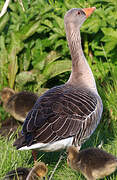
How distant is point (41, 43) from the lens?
28.3 ft

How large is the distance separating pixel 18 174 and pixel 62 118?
938 millimetres

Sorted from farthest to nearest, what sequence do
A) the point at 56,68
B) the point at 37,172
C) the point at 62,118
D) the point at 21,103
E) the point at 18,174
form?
the point at 56,68, the point at 21,103, the point at 62,118, the point at 18,174, the point at 37,172

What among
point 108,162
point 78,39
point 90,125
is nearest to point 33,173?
point 108,162

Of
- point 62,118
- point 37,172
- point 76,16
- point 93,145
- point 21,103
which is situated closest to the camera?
point 37,172

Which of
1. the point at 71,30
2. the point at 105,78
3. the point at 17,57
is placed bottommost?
the point at 105,78

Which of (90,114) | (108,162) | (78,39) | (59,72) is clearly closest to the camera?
(108,162)

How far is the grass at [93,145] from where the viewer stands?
538 cm

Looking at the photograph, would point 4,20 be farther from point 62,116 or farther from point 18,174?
point 18,174

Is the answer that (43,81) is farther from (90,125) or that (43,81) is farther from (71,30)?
(90,125)

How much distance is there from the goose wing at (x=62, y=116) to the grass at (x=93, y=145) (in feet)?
1.49

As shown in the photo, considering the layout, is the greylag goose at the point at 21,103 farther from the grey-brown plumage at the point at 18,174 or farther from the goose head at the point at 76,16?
the grey-brown plumage at the point at 18,174

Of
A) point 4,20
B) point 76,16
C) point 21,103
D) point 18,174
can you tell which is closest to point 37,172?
point 18,174

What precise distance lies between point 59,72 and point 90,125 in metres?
2.80

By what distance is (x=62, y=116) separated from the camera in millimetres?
5363
